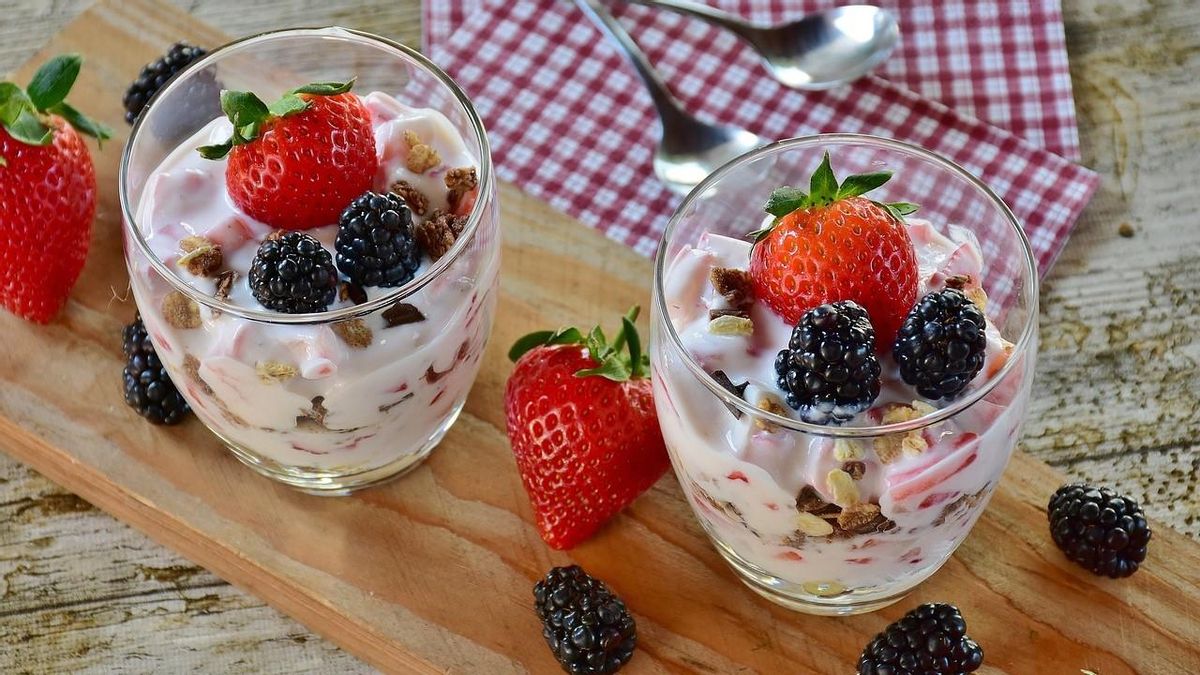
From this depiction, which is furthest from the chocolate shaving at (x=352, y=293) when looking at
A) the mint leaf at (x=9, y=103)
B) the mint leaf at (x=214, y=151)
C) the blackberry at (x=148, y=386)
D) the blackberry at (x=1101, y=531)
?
the blackberry at (x=1101, y=531)

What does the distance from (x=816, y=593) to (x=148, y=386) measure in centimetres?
92

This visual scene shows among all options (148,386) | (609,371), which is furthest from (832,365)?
(148,386)

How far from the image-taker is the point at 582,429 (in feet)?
5.28

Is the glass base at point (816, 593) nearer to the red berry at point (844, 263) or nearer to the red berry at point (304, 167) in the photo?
the red berry at point (844, 263)

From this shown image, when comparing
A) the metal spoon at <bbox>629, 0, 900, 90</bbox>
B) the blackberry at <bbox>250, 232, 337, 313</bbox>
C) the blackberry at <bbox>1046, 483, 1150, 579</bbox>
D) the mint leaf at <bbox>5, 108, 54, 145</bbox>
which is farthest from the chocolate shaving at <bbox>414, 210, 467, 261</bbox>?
the metal spoon at <bbox>629, 0, 900, 90</bbox>

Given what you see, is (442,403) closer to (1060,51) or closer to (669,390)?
(669,390)

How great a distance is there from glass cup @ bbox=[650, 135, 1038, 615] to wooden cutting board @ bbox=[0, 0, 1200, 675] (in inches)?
3.7

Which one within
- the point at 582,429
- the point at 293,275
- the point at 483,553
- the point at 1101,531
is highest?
the point at 293,275

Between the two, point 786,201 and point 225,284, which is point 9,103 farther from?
point 786,201

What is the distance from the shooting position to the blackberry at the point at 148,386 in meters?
1.81

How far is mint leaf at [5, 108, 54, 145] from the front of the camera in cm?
181

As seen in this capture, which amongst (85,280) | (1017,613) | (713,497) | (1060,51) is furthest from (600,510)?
(1060,51)

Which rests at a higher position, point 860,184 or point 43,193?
point 860,184

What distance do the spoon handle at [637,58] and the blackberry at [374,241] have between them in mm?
902
